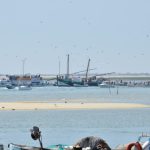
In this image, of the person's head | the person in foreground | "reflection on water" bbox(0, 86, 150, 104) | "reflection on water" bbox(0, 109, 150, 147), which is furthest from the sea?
"reflection on water" bbox(0, 86, 150, 104)

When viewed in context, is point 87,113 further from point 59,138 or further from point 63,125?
point 59,138

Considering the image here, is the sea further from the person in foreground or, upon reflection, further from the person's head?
the person's head

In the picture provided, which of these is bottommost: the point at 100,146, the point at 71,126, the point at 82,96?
the point at 82,96

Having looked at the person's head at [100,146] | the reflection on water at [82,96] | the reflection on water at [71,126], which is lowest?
the reflection on water at [82,96]

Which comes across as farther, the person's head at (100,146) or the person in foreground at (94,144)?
the person in foreground at (94,144)

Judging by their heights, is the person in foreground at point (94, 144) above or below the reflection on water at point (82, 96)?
above

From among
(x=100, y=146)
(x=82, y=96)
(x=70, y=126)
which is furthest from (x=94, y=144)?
(x=82, y=96)

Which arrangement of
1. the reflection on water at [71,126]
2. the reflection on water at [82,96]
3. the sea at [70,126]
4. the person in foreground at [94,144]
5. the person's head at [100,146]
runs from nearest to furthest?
the person's head at [100,146]
the person in foreground at [94,144]
the sea at [70,126]
the reflection on water at [71,126]
the reflection on water at [82,96]

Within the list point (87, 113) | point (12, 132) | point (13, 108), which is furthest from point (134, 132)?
point (13, 108)

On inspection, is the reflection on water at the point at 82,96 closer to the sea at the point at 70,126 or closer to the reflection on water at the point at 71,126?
the reflection on water at the point at 71,126

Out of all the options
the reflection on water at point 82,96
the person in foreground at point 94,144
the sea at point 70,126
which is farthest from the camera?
the reflection on water at point 82,96

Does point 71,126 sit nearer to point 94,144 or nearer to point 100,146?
point 94,144

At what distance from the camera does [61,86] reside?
19812 centimetres

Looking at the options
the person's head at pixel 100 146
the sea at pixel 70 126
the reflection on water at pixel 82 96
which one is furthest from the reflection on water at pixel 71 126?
the reflection on water at pixel 82 96
